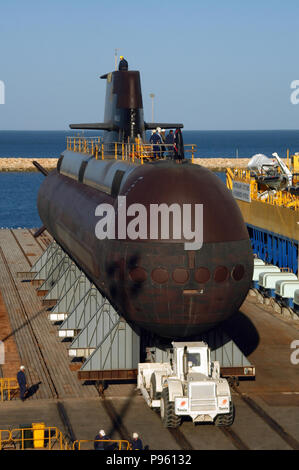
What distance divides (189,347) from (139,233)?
4020 millimetres

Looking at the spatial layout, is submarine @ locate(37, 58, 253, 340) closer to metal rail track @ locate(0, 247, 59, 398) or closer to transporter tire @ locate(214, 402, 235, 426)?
transporter tire @ locate(214, 402, 235, 426)

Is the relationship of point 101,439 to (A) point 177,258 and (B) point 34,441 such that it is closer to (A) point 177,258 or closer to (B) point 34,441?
(B) point 34,441

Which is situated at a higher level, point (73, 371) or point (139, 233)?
point (139, 233)

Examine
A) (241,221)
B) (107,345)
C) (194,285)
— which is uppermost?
(241,221)

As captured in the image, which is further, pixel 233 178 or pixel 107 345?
pixel 233 178

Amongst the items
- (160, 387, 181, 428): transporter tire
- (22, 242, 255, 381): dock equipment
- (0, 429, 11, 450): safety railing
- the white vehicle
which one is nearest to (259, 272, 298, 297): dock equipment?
(22, 242, 255, 381): dock equipment

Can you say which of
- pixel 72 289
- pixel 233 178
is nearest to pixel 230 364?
pixel 72 289

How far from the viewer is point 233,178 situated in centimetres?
6022

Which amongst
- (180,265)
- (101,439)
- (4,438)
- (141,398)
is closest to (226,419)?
(141,398)

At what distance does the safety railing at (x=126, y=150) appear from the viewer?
31.4 meters

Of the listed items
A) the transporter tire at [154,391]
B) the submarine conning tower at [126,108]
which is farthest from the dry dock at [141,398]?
the submarine conning tower at [126,108]

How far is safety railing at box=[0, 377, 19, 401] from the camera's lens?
28.6 m
